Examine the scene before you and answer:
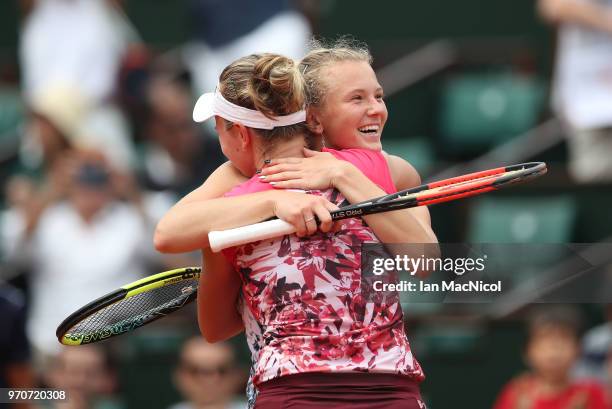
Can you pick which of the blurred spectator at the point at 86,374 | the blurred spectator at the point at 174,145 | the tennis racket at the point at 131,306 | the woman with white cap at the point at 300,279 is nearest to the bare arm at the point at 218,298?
the woman with white cap at the point at 300,279

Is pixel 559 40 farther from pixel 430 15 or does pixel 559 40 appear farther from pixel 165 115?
pixel 165 115

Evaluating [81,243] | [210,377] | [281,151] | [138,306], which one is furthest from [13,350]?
[281,151]

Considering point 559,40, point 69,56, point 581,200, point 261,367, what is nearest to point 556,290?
point 261,367

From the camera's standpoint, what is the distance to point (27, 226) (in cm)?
692

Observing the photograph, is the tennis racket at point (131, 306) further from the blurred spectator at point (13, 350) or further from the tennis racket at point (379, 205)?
the blurred spectator at point (13, 350)

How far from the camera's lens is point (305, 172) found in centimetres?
302

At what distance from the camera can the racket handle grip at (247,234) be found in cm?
295

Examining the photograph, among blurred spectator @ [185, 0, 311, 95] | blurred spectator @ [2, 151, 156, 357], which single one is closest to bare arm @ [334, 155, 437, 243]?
blurred spectator @ [2, 151, 156, 357]

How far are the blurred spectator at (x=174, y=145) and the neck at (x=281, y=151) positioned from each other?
156 inches

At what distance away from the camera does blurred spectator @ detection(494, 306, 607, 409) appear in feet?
18.2

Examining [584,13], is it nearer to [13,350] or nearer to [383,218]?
[13,350]

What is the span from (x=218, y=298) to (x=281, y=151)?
0.42 m

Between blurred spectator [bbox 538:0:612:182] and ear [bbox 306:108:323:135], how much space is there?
3993 mm

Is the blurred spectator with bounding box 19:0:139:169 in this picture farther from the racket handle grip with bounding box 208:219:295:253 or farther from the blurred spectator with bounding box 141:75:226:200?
the racket handle grip with bounding box 208:219:295:253
